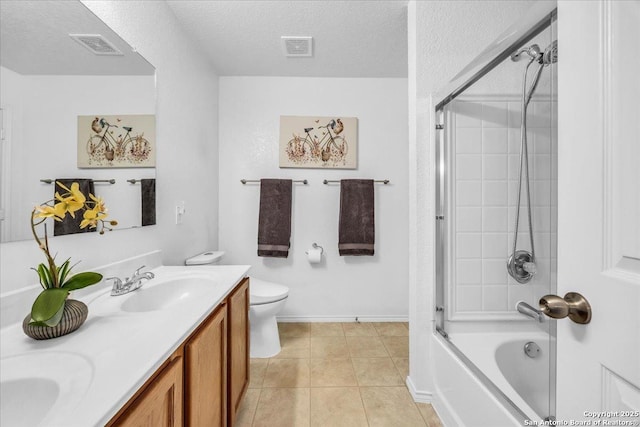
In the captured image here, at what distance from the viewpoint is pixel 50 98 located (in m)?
0.97

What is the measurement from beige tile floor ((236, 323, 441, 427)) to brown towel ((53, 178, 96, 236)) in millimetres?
1172

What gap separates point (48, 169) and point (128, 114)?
49cm

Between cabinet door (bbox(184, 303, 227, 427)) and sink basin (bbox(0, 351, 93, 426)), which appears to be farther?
cabinet door (bbox(184, 303, 227, 427))

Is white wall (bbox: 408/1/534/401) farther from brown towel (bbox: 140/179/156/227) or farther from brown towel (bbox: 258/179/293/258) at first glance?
brown towel (bbox: 140/179/156/227)

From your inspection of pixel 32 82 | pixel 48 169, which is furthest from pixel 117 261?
pixel 32 82

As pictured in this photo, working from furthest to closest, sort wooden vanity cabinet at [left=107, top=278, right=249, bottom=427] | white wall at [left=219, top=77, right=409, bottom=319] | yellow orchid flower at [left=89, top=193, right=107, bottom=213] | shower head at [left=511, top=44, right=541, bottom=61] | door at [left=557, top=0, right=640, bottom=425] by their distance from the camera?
white wall at [left=219, top=77, right=409, bottom=319] < yellow orchid flower at [left=89, top=193, right=107, bottom=213] < shower head at [left=511, top=44, right=541, bottom=61] < wooden vanity cabinet at [left=107, top=278, right=249, bottom=427] < door at [left=557, top=0, right=640, bottom=425]

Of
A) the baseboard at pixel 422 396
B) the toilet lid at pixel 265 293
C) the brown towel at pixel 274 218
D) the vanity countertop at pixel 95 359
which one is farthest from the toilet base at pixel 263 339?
the vanity countertop at pixel 95 359

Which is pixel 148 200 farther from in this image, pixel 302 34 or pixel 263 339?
pixel 302 34


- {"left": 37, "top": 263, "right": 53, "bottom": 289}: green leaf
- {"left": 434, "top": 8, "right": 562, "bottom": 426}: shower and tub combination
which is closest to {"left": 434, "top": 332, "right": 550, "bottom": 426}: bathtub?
{"left": 434, "top": 8, "right": 562, "bottom": 426}: shower and tub combination

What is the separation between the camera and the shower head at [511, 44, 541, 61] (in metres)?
0.94

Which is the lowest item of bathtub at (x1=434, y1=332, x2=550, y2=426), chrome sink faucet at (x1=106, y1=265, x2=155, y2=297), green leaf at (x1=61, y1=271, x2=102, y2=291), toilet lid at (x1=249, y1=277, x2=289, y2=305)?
bathtub at (x1=434, y1=332, x2=550, y2=426)

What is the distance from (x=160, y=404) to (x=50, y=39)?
1.31 metres

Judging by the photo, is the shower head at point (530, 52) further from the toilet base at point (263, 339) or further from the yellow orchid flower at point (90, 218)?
the toilet base at point (263, 339)

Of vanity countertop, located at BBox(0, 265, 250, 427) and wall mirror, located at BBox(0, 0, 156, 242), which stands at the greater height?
wall mirror, located at BBox(0, 0, 156, 242)
